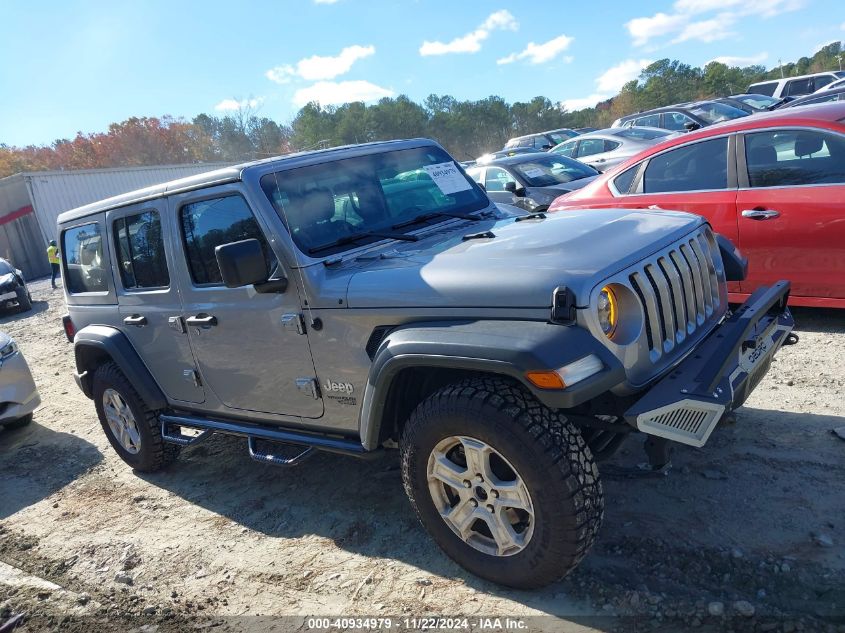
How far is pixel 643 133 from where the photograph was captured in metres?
14.8

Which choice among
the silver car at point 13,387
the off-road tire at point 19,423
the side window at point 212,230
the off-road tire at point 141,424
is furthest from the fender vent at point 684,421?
the off-road tire at point 19,423

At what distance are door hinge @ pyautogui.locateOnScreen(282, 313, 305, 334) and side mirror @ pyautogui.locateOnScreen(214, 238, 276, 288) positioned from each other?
0.28 m

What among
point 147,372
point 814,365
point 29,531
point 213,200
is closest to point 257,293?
point 213,200

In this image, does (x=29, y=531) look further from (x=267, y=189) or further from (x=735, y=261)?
(x=735, y=261)

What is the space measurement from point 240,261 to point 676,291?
2.01 m

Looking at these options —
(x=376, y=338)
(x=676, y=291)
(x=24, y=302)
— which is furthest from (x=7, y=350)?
(x=24, y=302)

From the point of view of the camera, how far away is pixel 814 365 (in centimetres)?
477

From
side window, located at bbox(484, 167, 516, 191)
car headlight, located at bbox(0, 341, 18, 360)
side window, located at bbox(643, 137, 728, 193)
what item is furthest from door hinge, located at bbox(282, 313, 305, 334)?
side window, located at bbox(484, 167, 516, 191)

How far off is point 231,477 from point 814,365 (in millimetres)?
4217

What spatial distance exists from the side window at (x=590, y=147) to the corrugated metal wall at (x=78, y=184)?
1396 cm

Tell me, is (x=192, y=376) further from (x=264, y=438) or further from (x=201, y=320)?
(x=264, y=438)

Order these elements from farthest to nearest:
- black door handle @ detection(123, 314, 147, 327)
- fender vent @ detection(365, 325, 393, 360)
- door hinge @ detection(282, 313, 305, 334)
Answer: black door handle @ detection(123, 314, 147, 327), door hinge @ detection(282, 313, 305, 334), fender vent @ detection(365, 325, 393, 360)

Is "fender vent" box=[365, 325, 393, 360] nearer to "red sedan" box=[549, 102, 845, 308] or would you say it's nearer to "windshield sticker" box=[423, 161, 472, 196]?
"windshield sticker" box=[423, 161, 472, 196]

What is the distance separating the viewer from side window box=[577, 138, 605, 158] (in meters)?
14.6
